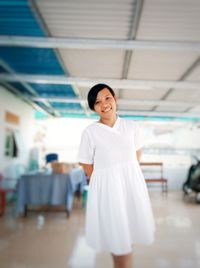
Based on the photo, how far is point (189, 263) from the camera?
2.25 metres

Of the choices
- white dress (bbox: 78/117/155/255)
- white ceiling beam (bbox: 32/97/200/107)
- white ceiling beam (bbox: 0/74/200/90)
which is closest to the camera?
white dress (bbox: 78/117/155/255)

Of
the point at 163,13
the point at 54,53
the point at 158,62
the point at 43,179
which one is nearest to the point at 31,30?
the point at 54,53

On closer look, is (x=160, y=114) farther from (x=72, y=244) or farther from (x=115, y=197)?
(x=115, y=197)

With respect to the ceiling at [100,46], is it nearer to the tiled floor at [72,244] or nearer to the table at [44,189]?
the table at [44,189]

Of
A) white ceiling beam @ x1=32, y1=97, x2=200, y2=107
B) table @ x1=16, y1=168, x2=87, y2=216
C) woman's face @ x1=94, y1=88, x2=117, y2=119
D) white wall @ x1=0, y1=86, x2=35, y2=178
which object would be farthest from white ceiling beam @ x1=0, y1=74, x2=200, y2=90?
woman's face @ x1=94, y1=88, x2=117, y2=119

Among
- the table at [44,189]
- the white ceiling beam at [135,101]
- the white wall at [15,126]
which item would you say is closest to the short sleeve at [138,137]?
the table at [44,189]

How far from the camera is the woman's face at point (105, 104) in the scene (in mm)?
1290

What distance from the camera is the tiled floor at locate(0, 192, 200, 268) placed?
2287 mm

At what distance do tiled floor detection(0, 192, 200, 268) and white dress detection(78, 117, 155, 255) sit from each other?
1.20m

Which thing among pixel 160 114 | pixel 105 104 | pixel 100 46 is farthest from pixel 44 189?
pixel 160 114

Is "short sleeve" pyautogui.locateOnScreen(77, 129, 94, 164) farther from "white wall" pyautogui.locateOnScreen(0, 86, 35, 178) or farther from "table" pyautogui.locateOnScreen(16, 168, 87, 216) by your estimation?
"white wall" pyautogui.locateOnScreen(0, 86, 35, 178)

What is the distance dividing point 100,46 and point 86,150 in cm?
217

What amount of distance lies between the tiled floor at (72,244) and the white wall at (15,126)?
4.50 ft

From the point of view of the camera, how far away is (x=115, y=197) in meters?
1.20
